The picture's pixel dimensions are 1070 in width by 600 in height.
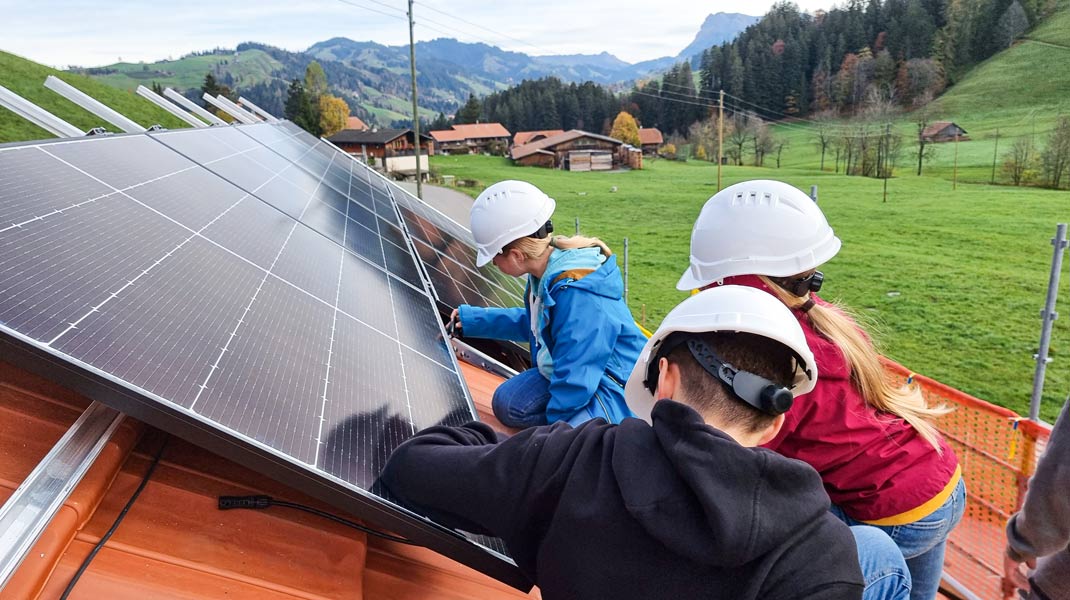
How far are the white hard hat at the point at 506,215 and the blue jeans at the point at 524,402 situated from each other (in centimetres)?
86

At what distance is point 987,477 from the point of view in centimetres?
704

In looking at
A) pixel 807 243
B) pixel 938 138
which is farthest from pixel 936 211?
pixel 938 138

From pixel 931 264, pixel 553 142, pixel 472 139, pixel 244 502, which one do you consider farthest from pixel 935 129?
pixel 244 502

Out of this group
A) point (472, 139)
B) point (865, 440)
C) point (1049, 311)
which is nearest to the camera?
point (865, 440)

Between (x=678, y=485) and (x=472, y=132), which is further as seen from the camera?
(x=472, y=132)

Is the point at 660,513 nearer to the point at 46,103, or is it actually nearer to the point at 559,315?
the point at 559,315

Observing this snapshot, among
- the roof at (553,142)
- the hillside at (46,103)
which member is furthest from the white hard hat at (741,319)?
the roof at (553,142)

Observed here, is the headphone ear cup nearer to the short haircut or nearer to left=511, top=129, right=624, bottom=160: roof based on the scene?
the short haircut

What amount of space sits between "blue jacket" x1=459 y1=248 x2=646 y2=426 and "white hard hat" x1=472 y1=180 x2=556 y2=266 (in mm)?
285

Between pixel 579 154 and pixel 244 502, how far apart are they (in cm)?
9254

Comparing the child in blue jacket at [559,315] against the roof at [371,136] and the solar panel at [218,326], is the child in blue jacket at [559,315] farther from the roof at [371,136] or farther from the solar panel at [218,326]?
the roof at [371,136]

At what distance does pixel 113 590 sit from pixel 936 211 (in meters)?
47.7

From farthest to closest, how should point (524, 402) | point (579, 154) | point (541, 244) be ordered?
point (579, 154) → point (541, 244) → point (524, 402)

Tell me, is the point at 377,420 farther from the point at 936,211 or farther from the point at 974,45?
the point at 974,45
